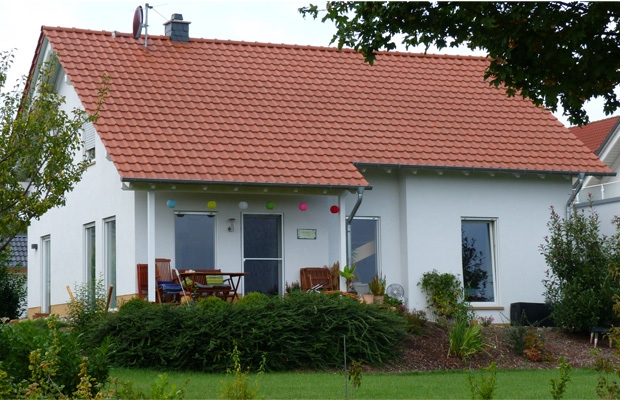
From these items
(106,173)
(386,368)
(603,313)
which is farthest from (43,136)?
(603,313)

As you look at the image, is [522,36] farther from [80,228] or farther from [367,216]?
[80,228]

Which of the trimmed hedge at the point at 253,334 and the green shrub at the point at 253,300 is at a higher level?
the green shrub at the point at 253,300

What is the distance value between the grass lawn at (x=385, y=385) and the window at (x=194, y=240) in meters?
4.60

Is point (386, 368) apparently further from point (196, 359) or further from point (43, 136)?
point (43, 136)

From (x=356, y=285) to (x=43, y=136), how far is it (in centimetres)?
767

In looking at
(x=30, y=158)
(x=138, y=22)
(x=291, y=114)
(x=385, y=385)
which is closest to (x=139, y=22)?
(x=138, y=22)

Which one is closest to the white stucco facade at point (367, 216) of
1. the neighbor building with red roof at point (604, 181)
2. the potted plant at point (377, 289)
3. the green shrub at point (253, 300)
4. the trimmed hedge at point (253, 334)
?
the potted plant at point (377, 289)

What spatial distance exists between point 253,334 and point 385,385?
242cm

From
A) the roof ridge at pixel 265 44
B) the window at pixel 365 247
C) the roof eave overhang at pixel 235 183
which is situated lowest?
the window at pixel 365 247

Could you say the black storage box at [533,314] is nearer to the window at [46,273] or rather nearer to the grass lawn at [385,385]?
the grass lawn at [385,385]

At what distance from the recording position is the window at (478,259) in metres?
19.4

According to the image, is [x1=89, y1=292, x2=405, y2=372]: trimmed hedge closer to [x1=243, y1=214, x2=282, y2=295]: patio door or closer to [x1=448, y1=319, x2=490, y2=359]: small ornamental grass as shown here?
[x1=448, y1=319, x2=490, y2=359]: small ornamental grass

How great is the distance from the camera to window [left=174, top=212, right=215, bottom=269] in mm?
17297

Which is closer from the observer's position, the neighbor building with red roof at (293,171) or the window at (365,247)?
the neighbor building with red roof at (293,171)
